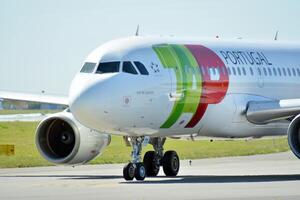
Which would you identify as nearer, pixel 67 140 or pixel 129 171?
pixel 129 171

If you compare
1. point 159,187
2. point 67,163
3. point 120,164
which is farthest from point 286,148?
point 159,187

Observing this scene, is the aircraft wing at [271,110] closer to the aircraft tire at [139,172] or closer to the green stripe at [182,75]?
the green stripe at [182,75]

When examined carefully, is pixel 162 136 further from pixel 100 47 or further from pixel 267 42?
pixel 267 42

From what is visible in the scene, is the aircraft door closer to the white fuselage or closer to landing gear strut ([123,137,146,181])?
the white fuselage

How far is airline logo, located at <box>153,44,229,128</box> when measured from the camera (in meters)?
38.1

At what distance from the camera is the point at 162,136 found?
128 ft

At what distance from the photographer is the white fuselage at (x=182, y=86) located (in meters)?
35.8

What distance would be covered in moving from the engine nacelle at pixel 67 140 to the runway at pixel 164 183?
0.69 m

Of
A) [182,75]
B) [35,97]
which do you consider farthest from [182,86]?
[35,97]

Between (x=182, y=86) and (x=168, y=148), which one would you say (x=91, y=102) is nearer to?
(x=182, y=86)

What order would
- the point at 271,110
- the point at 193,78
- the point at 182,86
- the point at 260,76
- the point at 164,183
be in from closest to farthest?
the point at 164,183
the point at 182,86
the point at 193,78
the point at 271,110
the point at 260,76

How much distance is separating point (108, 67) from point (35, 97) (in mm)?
7789

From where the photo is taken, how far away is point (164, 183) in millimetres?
35469

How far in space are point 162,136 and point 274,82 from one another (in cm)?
554
